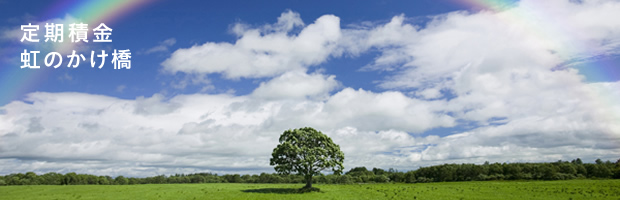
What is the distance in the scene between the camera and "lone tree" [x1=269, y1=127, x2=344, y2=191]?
6644 centimetres

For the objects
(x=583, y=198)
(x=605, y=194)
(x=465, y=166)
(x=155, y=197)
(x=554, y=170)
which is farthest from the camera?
(x=465, y=166)

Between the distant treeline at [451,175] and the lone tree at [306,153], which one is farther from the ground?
the lone tree at [306,153]

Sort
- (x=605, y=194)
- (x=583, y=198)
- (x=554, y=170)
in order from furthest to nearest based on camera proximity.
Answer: (x=554, y=170) < (x=605, y=194) < (x=583, y=198)

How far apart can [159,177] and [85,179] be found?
29850 mm

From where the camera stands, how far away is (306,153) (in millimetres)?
66875

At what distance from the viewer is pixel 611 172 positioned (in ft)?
382

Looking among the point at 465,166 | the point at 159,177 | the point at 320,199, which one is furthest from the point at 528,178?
the point at 159,177

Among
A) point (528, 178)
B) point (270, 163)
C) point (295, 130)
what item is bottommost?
point (528, 178)

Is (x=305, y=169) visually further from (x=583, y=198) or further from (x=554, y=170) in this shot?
(x=554, y=170)

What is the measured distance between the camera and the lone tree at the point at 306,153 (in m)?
66.4

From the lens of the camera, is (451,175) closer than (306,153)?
No

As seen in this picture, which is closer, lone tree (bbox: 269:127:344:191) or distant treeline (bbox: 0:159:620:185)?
lone tree (bbox: 269:127:344:191)

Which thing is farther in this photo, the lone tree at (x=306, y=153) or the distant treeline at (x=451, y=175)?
the distant treeline at (x=451, y=175)

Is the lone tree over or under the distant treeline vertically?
over
